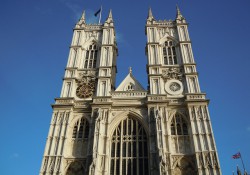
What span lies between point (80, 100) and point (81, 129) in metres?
3.20

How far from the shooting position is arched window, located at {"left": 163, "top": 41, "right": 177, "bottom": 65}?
2930 centimetres

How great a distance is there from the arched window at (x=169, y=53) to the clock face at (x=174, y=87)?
295 centimetres

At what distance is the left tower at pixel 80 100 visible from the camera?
22.1 metres

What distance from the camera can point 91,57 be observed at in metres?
30.8

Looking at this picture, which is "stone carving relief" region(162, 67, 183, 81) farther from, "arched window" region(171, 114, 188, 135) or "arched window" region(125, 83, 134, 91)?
"arched window" region(171, 114, 188, 135)

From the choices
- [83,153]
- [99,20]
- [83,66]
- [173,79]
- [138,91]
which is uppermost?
[99,20]

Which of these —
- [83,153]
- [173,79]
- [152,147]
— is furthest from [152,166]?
[173,79]

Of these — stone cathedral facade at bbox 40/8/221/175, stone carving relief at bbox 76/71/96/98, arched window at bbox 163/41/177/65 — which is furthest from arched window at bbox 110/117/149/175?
arched window at bbox 163/41/177/65

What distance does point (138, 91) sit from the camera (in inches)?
1037

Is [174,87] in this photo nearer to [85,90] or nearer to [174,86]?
[174,86]

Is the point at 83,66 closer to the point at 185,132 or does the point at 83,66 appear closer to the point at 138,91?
the point at 138,91

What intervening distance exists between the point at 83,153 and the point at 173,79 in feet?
40.1

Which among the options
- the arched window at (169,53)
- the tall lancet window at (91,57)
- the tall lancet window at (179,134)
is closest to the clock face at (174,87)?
the tall lancet window at (179,134)

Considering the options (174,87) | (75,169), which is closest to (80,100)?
(75,169)
